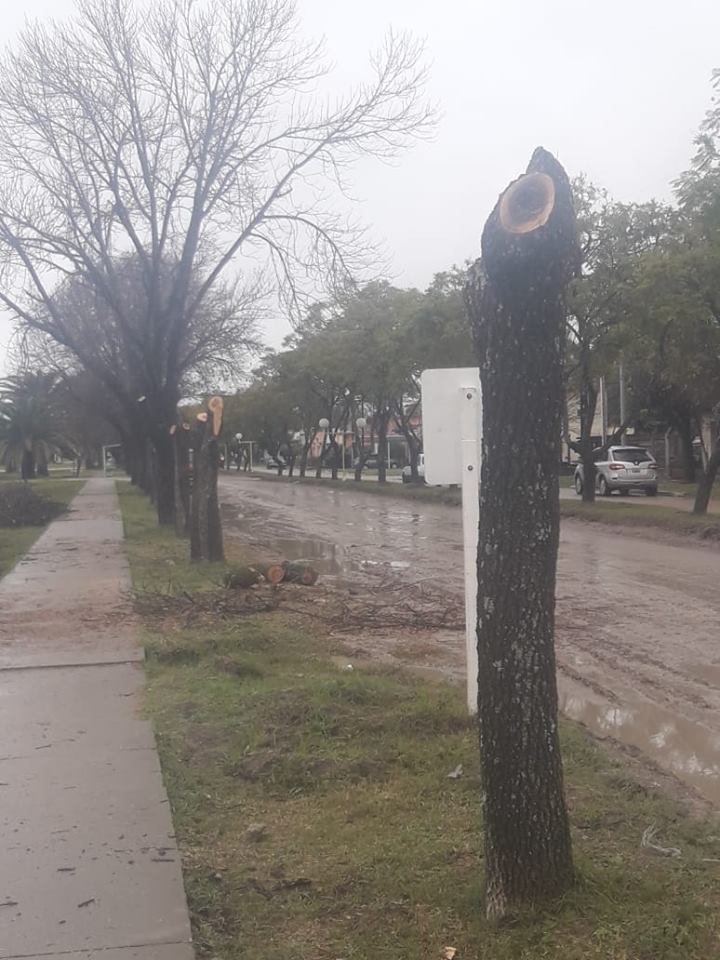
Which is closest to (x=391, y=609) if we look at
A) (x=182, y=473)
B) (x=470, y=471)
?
(x=470, y=471)

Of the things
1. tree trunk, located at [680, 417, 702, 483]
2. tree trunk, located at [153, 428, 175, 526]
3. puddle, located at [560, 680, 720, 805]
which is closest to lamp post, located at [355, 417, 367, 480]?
tree trunk, located at [680, 417, 702, 483]

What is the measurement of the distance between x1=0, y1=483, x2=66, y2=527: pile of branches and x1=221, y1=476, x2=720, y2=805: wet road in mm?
5021

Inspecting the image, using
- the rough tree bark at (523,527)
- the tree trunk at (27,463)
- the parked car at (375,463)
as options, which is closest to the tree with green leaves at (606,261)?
the rough tree bark at (523,527)

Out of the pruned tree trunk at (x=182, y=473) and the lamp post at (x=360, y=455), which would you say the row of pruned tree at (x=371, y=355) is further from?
the pruned tree trunk at (x=182, y=473)

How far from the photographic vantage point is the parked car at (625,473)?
3241 centimetres

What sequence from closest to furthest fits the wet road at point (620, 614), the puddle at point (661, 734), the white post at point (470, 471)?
the puddle at point (661, 734) → the white post at point (470, 471) → the wet road at point (620, 614)

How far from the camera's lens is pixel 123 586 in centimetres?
1229

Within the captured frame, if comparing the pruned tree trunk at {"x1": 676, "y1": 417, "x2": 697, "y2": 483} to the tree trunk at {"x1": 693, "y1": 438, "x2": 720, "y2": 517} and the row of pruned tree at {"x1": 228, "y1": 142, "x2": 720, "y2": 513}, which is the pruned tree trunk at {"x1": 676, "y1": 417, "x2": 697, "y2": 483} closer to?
the row of pruned tree at {"x1": 228, "y1": 142, "x2": 720, "y2": 513}

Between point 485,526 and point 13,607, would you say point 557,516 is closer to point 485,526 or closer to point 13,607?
point 485,526

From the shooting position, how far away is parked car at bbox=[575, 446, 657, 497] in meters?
32.4

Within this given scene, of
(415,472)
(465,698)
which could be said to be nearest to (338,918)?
(465,698)

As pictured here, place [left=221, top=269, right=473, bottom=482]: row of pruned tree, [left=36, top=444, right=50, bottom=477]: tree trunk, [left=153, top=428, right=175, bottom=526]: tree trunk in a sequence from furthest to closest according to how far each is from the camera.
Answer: [left=36, top=444, right=50, bottom=477]: tree trunk → [left=221, top=269, right=473, bottom=482]: row of pruned tree → [left=153, top=428, right=175, bottom=526]: tree trunk

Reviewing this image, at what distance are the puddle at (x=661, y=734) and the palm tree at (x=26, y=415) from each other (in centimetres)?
5242

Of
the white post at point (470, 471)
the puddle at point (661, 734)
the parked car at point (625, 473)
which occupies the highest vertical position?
the white post at point (470, 471)
